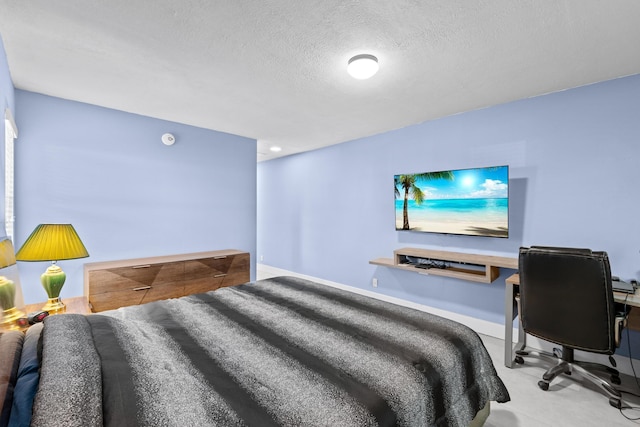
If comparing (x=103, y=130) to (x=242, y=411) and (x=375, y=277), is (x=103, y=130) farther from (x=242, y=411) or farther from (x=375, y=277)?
(x=375, y=277)

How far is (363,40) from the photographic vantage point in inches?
73.6

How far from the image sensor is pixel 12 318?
1547 mm

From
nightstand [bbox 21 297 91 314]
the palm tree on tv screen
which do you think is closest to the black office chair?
the palm tree on tv screen

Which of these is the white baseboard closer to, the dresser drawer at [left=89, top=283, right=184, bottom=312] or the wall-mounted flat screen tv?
the wall-mounted flat screen tv

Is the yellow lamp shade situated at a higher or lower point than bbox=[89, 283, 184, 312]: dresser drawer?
higher

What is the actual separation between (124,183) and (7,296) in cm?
220

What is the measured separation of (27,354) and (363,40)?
7.97ft

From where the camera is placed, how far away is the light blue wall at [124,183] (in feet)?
9.12

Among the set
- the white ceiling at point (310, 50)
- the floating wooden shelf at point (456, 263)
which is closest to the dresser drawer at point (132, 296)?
the white ceiling at point (310, 50)

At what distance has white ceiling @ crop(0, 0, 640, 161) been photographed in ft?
5.28

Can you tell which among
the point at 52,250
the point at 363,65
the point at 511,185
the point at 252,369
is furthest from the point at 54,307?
the point at 511,185

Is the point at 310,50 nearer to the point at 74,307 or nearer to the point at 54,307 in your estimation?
the point at 54,307

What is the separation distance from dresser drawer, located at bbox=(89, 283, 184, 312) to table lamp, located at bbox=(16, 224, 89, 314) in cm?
78

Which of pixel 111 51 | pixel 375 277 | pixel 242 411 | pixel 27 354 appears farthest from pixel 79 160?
pixel 375 277
